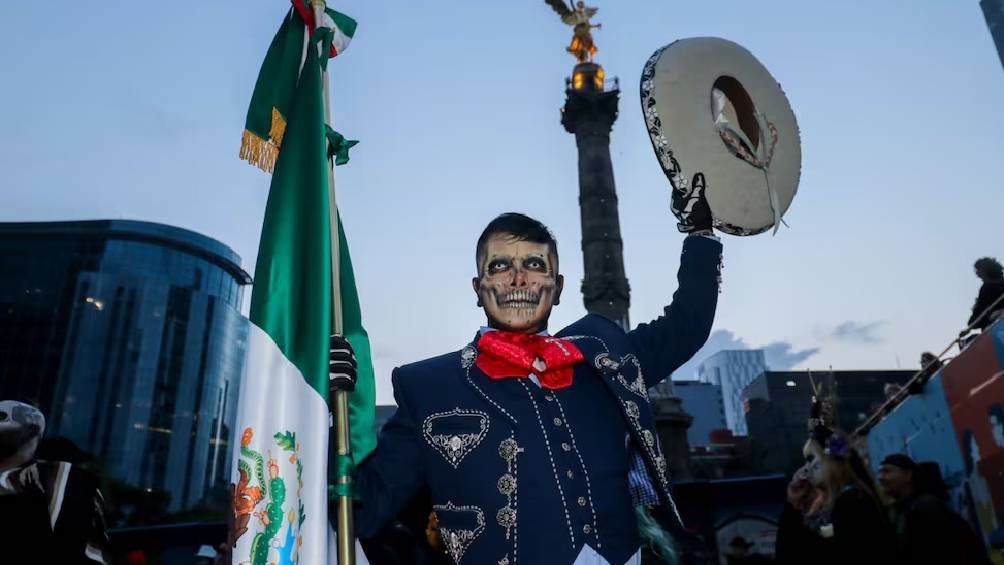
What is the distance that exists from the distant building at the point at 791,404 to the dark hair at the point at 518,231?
132 ft

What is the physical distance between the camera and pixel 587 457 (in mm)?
2496

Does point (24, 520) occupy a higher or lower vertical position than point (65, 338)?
lower

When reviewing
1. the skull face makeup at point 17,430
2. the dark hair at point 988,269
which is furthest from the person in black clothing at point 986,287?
the skull face makeup at point 17,430

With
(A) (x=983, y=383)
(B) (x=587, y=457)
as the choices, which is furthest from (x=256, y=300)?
(A) (x=983, y=383)

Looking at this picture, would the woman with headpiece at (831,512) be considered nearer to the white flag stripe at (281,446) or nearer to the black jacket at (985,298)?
the black jacket at (985,298)

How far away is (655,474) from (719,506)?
2141cm

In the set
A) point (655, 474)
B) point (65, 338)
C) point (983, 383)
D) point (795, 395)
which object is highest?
point (65, 338)

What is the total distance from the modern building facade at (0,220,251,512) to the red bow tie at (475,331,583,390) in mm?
49697

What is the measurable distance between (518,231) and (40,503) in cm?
330

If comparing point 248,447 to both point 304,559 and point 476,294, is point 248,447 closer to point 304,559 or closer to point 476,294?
point 304,559

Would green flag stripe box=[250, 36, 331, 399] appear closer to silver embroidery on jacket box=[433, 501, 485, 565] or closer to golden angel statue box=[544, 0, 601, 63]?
silver embroidery on jacket box=[433, 501, 485, 565]

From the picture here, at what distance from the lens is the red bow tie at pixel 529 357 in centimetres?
262

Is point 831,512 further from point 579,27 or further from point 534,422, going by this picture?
point 579,27

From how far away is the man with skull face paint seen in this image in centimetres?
237
